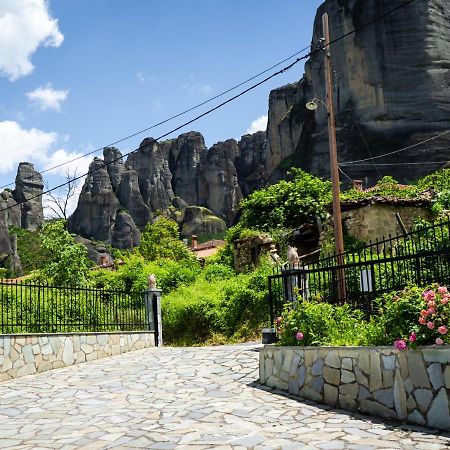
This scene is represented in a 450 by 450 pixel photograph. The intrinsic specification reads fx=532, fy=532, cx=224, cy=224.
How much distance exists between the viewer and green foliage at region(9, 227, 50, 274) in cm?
6525

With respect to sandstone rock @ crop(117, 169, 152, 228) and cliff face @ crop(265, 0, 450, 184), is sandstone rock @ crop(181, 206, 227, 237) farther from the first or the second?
cliff face @ crop(265, 0, 450, 184)

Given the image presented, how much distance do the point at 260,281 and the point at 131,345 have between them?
181 inches

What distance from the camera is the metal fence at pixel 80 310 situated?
12736mm

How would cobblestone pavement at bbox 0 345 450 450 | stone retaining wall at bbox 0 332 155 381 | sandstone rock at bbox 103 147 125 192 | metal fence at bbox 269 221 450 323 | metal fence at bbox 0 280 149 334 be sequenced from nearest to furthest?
cobblestone pavement at bbox 0 345 450 450
metal fence at bbox 269 221 450 323
stone retaining wall at bbox 0 332 155 381
metal fence at bbox 0 280 149 334
sandstone rock at bbox 103 147 125 192

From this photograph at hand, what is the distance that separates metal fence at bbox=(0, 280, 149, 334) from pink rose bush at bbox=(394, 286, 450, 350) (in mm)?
8703

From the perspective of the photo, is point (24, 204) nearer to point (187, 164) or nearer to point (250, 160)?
point (187, 164)

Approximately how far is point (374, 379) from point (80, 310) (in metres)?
9.33

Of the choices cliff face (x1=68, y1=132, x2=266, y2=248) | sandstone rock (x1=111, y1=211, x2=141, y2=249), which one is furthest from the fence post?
sandstone rock (x1=111, y1=211, x2=141, y2=249)

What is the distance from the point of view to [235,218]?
78750mm

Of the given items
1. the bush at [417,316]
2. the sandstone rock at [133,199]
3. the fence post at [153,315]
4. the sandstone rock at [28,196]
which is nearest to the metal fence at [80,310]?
the fence post at [153,315]

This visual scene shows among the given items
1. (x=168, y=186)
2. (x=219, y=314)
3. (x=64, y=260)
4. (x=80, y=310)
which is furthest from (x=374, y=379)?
(x=168, y=186)

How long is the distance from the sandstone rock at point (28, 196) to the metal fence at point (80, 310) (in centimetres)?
6906

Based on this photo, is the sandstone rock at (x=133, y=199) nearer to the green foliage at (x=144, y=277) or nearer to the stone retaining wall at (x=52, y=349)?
the green foliage at (x=144, y=277)

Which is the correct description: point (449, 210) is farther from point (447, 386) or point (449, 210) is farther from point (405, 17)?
point (405, 17)
